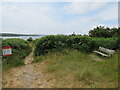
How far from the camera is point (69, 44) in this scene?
712 cm

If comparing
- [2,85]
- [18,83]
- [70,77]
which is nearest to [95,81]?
[70,77]

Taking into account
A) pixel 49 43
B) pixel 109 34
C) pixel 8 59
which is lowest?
pixel 8 59

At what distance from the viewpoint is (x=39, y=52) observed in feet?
21.7

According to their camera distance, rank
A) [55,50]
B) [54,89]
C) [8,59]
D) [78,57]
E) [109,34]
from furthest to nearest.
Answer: [109,34] < [55,50] < [78,57] < [8,59] < [54,89]

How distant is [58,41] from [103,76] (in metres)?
4.38

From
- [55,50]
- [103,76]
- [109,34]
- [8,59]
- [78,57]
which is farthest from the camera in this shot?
[109,34]

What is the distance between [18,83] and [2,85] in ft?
1.51

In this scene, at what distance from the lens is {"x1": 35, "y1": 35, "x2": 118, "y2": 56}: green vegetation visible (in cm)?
647

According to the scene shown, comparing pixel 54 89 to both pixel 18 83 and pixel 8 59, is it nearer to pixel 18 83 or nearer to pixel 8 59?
pixel 18 83

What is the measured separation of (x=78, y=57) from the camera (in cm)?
521

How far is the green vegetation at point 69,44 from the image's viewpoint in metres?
6.47

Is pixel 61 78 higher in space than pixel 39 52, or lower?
lower

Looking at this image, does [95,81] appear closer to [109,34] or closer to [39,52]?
[39,52]

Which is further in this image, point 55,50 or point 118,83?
point 55,50
